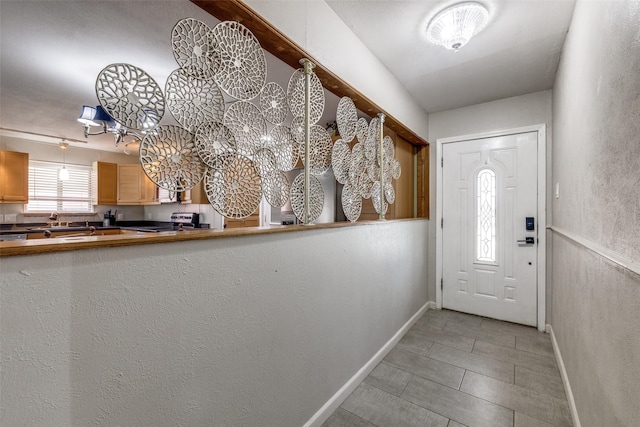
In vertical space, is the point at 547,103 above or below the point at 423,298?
above

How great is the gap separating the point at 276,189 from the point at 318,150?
0.46 m

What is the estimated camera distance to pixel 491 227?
313 cm

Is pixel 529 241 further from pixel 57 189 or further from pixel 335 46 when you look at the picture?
pixel 57 189

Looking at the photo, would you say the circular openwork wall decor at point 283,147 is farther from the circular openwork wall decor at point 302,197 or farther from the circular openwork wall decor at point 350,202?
the circular openwork wall decor at point 350,202

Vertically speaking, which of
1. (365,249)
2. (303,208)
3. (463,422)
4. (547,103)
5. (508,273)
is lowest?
(463,422)

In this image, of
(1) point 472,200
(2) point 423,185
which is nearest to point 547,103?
(1) point 472,200

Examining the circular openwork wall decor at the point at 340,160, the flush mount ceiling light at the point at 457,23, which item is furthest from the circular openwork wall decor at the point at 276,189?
the flush mount ceiling light at the point at 457,23

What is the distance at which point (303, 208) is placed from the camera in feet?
5.23

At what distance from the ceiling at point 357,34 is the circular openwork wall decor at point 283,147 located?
33.2 inches

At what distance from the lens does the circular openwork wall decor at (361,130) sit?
219 centimetres

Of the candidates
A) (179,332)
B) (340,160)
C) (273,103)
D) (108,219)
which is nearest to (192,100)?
(273,103)

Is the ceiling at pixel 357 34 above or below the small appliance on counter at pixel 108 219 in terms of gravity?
above

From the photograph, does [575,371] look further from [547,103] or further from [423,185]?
[547,103]

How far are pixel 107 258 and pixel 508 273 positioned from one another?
3577 mm
